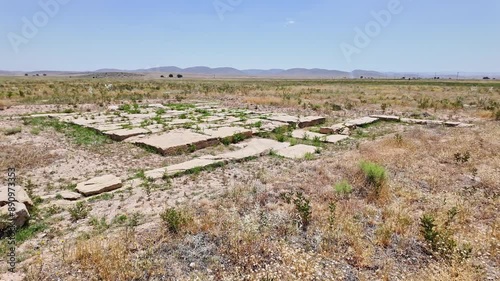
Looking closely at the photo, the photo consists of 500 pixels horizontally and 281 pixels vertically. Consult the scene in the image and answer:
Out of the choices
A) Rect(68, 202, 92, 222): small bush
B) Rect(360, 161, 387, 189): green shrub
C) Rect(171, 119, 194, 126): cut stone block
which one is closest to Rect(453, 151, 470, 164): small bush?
Rect(360, 161, 387, 189): green shrub

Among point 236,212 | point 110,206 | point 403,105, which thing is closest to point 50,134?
point 110,206

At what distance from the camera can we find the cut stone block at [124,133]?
31.3 feet

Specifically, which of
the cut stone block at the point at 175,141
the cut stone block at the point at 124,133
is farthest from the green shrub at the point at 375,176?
the cut stone block at the point at 124,133

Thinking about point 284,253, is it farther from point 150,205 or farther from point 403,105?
point 403,105

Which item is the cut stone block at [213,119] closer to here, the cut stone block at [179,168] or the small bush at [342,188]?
the cut stone block at [179,168]

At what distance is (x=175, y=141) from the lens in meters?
8.98

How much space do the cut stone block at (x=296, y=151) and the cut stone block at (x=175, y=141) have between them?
6.84ft

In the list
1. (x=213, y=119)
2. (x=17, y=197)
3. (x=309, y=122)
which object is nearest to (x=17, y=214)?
(x=17, y=197)

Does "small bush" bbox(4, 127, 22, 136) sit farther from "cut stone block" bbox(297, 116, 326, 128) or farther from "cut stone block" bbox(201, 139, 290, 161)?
"cut stone block" bbox(297, 116, 326, 128)

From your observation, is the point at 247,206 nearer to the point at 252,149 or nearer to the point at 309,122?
the point at 252,149

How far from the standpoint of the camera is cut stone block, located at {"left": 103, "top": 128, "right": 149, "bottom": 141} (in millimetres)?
9539

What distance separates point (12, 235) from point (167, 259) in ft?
7.37

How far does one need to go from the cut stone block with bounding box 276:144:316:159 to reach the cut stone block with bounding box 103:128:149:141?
449cm

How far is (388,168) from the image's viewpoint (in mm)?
7191
